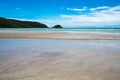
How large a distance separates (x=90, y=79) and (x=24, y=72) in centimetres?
151

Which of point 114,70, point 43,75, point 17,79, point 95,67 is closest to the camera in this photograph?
point 17,79

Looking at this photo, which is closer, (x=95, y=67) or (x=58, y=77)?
(x=58, y=77)

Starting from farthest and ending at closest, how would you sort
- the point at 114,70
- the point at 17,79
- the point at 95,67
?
1. the point at 95,67
2. the point at 114,70
3. the point at 17,79

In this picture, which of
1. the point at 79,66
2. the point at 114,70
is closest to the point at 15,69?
the point at 79,66

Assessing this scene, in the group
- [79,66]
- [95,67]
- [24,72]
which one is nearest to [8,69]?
[24,72]

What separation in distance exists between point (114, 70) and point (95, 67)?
0.49 meters

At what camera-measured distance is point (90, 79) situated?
306cm

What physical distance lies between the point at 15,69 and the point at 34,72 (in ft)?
1.91

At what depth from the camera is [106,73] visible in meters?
3.42

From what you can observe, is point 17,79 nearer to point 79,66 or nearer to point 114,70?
point 79,66

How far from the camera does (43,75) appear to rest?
10.8 ft

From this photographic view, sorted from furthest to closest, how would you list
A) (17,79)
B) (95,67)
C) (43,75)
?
(95,67), (43,75), (17,79)

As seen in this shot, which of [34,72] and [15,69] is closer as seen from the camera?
[34,72]

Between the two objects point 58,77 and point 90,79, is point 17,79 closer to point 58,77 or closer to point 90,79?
point 58,77
